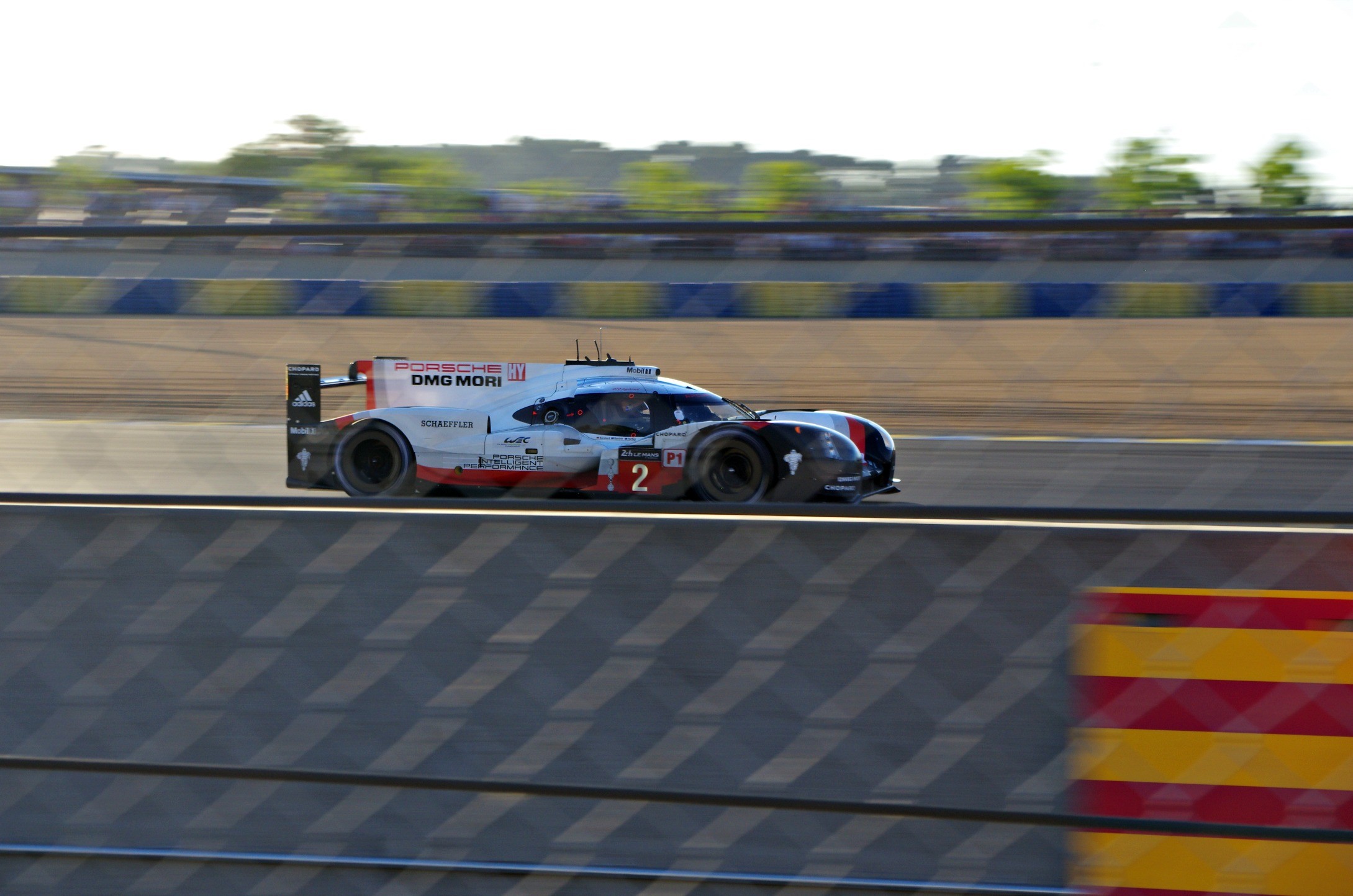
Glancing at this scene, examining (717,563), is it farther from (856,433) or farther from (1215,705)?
(856,433)

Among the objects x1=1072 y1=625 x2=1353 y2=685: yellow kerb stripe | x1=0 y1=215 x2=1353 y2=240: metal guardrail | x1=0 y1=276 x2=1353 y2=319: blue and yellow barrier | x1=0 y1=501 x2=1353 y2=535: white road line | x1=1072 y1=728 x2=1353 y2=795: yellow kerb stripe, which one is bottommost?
x1=1072 y1=728 x2=1353 y2=795: yellow kerb stripe

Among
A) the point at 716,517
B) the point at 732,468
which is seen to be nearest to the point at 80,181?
the point at 716,517

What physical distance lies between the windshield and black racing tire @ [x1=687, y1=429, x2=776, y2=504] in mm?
135

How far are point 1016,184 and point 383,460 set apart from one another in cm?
430

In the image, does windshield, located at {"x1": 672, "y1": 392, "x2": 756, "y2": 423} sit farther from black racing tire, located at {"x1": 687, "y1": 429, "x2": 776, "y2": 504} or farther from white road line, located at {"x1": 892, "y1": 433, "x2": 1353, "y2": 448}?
white road line, located at {"x1": 892, "y1": 433, "x2": 1353, "y2": 448}

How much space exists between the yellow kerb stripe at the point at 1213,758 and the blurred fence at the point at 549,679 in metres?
0.05

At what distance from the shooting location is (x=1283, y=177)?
1.67 meters

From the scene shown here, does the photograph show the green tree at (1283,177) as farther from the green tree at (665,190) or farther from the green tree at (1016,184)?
the green tree at (665,190)

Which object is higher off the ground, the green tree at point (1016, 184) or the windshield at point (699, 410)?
the green tree at point (1016, 184)

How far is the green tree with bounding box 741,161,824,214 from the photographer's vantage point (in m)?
1.77

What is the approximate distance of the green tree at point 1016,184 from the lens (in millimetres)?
1739

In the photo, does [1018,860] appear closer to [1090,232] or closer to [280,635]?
[1090,232]

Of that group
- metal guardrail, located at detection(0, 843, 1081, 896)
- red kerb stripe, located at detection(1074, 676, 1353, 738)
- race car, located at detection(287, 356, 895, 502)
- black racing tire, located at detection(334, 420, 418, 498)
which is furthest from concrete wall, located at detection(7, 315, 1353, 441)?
black racing tire, located at detection(334, 420, 418, 498)

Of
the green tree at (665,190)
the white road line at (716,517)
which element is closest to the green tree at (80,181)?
the white road line at (716,517)
